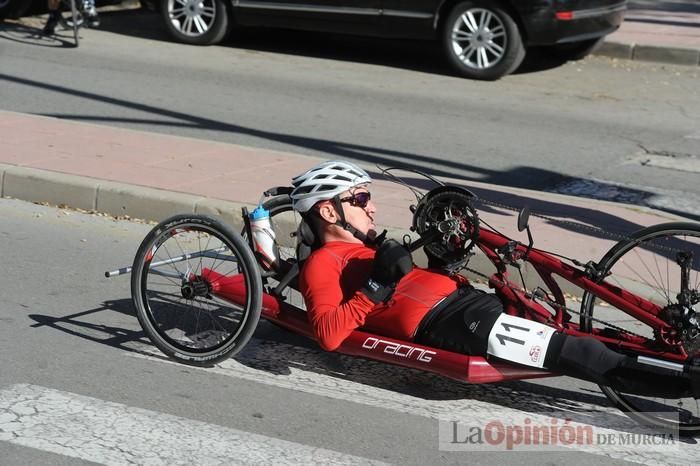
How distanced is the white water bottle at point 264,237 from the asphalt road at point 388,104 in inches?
153

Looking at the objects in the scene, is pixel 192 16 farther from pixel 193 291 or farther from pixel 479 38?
pixel 193 291

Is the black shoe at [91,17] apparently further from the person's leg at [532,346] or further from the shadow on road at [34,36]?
the person's leg at [532,346]

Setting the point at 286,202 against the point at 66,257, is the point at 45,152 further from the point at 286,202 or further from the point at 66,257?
the point at 286,202

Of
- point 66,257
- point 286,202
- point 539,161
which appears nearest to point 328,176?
point 286,202

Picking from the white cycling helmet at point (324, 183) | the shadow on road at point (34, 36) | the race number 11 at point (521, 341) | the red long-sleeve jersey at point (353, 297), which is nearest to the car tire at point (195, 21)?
the shadow on road at point (34, 36)

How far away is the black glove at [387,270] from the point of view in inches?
180

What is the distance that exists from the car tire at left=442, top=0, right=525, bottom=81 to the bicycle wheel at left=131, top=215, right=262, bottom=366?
732cm

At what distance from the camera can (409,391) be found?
506 centimetres

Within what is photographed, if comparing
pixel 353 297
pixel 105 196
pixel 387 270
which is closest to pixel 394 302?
pixel 353 297

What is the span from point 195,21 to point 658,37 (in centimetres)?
593

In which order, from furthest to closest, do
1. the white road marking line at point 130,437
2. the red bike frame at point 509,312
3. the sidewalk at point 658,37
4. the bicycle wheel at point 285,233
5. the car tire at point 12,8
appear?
1. the car tire at point 12,8
2. the sidewalk at point 658,37
3. the bicycle wheel at point 285,233
4. the red bike frame at point 509,312
5. the white road marking line at point 130,437

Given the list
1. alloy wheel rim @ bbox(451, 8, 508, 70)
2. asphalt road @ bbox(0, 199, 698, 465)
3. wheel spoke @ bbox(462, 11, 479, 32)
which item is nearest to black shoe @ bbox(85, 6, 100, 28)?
alloy wheel rim @ bbox(451, 8, 508, 70)

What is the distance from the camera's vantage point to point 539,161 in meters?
9.57

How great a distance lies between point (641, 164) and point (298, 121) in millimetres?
3107
